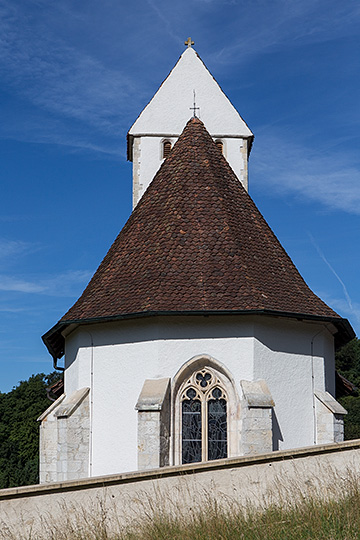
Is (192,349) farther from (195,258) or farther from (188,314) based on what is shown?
(195,258)

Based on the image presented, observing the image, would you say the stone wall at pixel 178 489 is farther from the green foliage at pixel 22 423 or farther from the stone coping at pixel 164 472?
the green foliage at pixel 22 423

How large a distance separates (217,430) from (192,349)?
1.64 metres

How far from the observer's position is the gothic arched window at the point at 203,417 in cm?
1505

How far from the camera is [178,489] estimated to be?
9914 mm

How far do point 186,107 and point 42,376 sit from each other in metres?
40.7

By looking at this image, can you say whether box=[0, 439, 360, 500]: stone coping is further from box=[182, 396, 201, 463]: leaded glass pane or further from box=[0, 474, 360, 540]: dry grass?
box=[182, 396, 201, 463]: leaded glass pane

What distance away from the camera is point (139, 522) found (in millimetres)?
9328

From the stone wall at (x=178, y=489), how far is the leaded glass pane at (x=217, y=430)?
15.8 feet

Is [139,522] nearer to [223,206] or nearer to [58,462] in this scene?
[58,462]

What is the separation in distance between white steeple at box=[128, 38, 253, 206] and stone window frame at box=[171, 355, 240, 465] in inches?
345

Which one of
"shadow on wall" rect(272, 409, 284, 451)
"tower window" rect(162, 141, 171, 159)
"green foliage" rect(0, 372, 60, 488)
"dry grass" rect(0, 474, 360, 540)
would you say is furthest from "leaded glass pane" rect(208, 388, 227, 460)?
"green foliage" rect(0, 372, 60, 488)

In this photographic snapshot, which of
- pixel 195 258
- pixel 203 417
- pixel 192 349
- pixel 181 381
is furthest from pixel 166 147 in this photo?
pixel 203 417

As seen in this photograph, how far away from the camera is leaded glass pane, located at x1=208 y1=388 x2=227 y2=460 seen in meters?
15.1

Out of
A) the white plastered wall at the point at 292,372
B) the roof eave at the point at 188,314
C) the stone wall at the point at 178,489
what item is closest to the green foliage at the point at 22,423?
the roof eave at the point at 188,314
